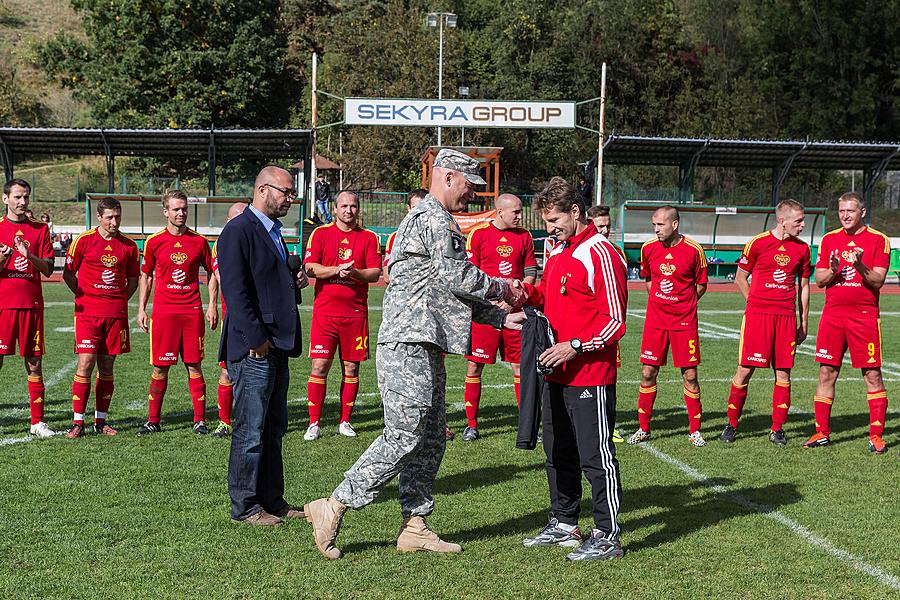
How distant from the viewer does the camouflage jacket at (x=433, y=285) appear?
5066 millimetres

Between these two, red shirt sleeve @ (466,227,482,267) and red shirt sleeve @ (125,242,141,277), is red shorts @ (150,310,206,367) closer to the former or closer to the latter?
red shirt sleeve @ (125,242,141,277)

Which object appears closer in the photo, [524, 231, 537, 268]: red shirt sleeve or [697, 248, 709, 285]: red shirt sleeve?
[697, 248, 709, 285]: red shirt sleeve

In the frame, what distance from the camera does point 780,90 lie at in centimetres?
5694

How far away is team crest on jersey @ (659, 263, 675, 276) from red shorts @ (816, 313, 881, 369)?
4.73ft

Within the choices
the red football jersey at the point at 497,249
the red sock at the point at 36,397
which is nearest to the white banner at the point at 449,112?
the red football jersey at the point at 497,249

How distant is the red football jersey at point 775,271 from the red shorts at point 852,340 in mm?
419

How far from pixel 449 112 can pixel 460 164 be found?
1081 inches

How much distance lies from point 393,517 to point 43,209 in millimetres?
39857

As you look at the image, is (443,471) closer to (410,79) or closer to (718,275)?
(718,275)

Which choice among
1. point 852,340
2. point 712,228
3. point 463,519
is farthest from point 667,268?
point 712,228

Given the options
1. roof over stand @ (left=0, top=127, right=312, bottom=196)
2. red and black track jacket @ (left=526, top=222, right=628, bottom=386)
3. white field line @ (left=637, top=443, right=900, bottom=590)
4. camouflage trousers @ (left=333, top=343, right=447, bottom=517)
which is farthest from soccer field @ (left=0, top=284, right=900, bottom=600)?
roof over stand @ (left=0, top=127, right=312, bottom=196)

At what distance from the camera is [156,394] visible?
896cm

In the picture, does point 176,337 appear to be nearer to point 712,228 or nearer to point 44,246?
point 44,246

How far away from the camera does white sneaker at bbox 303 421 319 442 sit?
8688 millimetres
